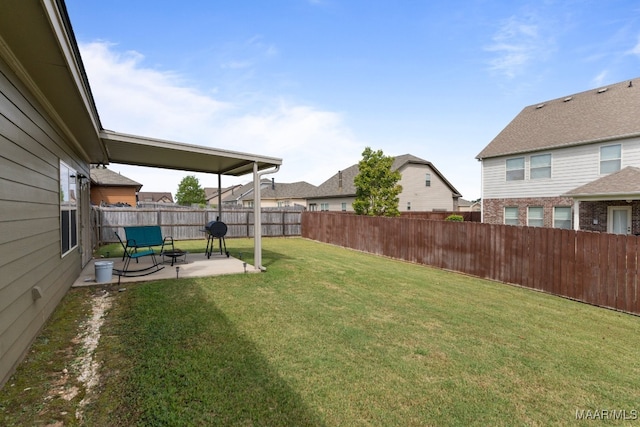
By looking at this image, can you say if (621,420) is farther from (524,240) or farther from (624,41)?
(624,41)

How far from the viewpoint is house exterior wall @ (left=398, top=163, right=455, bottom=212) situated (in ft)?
80.9

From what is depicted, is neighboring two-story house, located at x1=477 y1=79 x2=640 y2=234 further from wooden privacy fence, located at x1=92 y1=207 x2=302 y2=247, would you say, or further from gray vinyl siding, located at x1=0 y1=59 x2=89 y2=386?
gray vinyl siding, located at x1=0 y1=59 x2=89 y2=386

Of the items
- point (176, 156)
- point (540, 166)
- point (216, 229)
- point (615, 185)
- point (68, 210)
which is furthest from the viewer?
point (540, 166)

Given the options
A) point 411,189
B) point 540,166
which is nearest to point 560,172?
point 540,166

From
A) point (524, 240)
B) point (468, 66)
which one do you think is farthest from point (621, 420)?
point (468, 66)

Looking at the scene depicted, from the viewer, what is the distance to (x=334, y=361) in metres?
3.44

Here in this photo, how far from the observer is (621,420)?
8.80 ft

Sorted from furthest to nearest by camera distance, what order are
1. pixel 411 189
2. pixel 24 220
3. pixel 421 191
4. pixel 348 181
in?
pixel 348 181, pixel 421 191, pixel 411 189, pixel 24 220

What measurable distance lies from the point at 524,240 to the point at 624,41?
9688mm

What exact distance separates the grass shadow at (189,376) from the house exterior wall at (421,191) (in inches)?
852

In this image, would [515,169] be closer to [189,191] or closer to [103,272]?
[103,272]

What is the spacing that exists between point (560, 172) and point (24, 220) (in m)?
16.1

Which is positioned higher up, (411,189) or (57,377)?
(411,189)

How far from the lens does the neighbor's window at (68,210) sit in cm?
553
